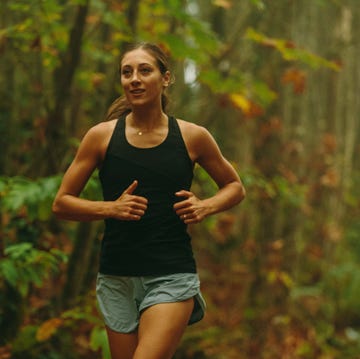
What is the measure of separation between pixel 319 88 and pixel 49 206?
34.3ft

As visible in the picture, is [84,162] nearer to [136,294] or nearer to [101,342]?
[136,294]

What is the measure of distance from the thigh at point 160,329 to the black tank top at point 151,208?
0.20 meters

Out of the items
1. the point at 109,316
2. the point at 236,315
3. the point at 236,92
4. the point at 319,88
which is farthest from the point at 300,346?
the point at 319,88

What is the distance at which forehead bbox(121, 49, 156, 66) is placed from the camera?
11.7ft

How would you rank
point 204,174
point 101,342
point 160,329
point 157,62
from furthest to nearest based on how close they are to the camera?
point 204,174
point 101,342
point 157,62
point 160,329

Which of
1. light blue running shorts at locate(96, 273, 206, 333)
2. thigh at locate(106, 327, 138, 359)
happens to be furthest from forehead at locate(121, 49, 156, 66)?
thigh at locate(106, 327, 138, 359)

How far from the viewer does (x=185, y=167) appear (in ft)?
11.6

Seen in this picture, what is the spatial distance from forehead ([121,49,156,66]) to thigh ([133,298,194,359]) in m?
1.30

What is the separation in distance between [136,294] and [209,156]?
2.84 ft

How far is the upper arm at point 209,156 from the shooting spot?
362cm

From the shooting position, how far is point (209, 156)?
3.70 m

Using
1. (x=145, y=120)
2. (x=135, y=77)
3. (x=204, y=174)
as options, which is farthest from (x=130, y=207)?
(x=204, y=174)

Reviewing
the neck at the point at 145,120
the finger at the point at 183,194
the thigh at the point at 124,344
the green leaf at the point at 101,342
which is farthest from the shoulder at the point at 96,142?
the green leaf at the point at 101,342

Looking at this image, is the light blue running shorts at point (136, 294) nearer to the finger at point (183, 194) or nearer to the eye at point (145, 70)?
the finger at point (183, 194)
